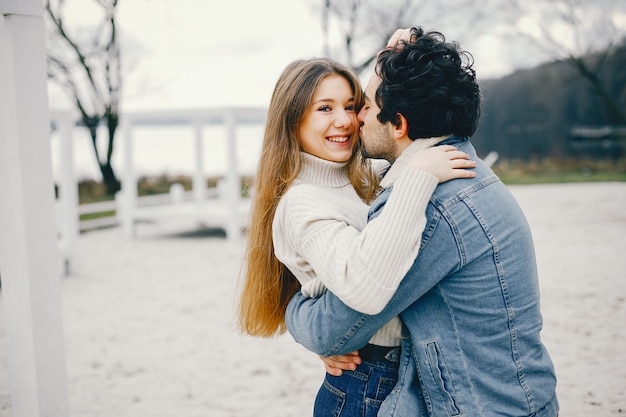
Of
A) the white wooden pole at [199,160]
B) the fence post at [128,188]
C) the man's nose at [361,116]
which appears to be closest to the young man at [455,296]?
the man's nose at [361,116]

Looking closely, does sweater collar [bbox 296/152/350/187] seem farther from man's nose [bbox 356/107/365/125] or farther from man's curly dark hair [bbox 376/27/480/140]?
man's curly dark hair [bbox 376/27/480/140]

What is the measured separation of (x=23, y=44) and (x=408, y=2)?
16749 millimetres

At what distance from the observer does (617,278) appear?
6867 millimetres

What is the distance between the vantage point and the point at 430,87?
5.60 feet

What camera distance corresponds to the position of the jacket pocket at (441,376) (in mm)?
1656

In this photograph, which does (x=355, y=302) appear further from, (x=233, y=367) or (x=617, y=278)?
Answer: (x=617, y=278)

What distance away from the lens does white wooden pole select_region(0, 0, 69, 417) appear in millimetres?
2236

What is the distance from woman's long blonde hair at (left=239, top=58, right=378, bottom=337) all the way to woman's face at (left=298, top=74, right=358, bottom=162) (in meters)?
0.03

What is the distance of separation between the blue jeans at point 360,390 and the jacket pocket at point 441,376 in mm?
222

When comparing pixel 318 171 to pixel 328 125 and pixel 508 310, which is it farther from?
pixel 508 310

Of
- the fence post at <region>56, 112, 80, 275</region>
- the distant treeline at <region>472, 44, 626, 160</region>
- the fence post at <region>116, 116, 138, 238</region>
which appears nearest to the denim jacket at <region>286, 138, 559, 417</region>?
the fence post at <region>56, 112, 80, 275</region>

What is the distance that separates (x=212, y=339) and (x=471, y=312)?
13.4ft

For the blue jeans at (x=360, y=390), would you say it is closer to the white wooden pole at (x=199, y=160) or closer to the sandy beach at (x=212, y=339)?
the sandy beach at (x=212, y=339)

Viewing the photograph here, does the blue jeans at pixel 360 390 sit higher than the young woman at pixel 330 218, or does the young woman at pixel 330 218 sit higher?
the young woman at pixel 330 218
